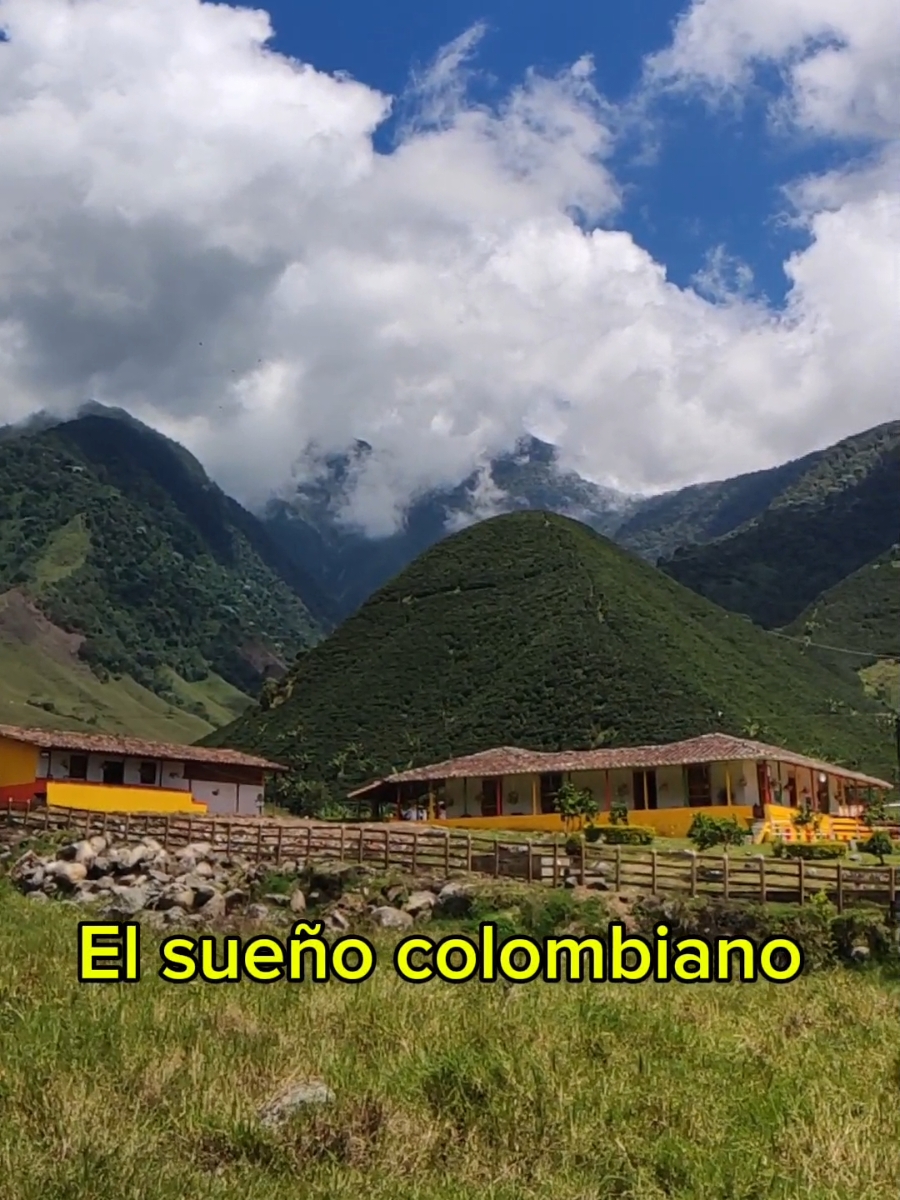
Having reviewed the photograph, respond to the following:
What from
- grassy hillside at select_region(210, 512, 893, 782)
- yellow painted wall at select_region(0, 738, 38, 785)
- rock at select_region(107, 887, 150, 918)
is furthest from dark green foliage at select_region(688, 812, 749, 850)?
grassy hillside at select_region(210, 512, 893, 782)

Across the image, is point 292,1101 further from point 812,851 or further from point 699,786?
point 699,786

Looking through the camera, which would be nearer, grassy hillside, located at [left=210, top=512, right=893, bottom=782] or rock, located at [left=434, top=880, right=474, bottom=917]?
rock, located at [left=434, top=880, right=474, bottom=917]

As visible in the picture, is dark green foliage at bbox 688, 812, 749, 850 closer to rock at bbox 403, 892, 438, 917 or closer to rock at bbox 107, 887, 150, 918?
rock at bbox 403, 892, 438, 917

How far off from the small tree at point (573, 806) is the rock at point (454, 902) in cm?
1533

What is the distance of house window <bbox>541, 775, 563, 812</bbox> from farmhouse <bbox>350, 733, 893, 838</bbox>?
4cm

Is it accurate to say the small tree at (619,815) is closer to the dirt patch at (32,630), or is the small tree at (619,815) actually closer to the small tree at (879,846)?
the small tree at (879,846)

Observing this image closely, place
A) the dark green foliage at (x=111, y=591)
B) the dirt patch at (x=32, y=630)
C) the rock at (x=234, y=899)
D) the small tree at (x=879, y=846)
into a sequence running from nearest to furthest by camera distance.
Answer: the rock at (x=234, y=899)
the small tree at (x=879, y=846)
the dirt patch at (x=32, y=630)
the dark green foliage at (x=111, y=591)

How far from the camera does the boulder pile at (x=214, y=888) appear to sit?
23.6m

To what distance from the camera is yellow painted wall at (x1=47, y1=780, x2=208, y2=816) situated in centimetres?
3991

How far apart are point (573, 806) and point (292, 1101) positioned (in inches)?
1250

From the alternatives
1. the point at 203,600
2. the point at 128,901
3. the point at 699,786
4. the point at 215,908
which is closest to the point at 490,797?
the point at 699,786

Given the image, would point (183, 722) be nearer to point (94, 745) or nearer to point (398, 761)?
point (398, 761)

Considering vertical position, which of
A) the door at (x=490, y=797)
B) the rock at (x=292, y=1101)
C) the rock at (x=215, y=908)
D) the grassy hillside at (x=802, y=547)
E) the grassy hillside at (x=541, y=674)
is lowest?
the rock at (x=215, y=908)

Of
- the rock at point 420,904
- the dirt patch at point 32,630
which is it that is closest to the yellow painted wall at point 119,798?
the rock at point 420,904
